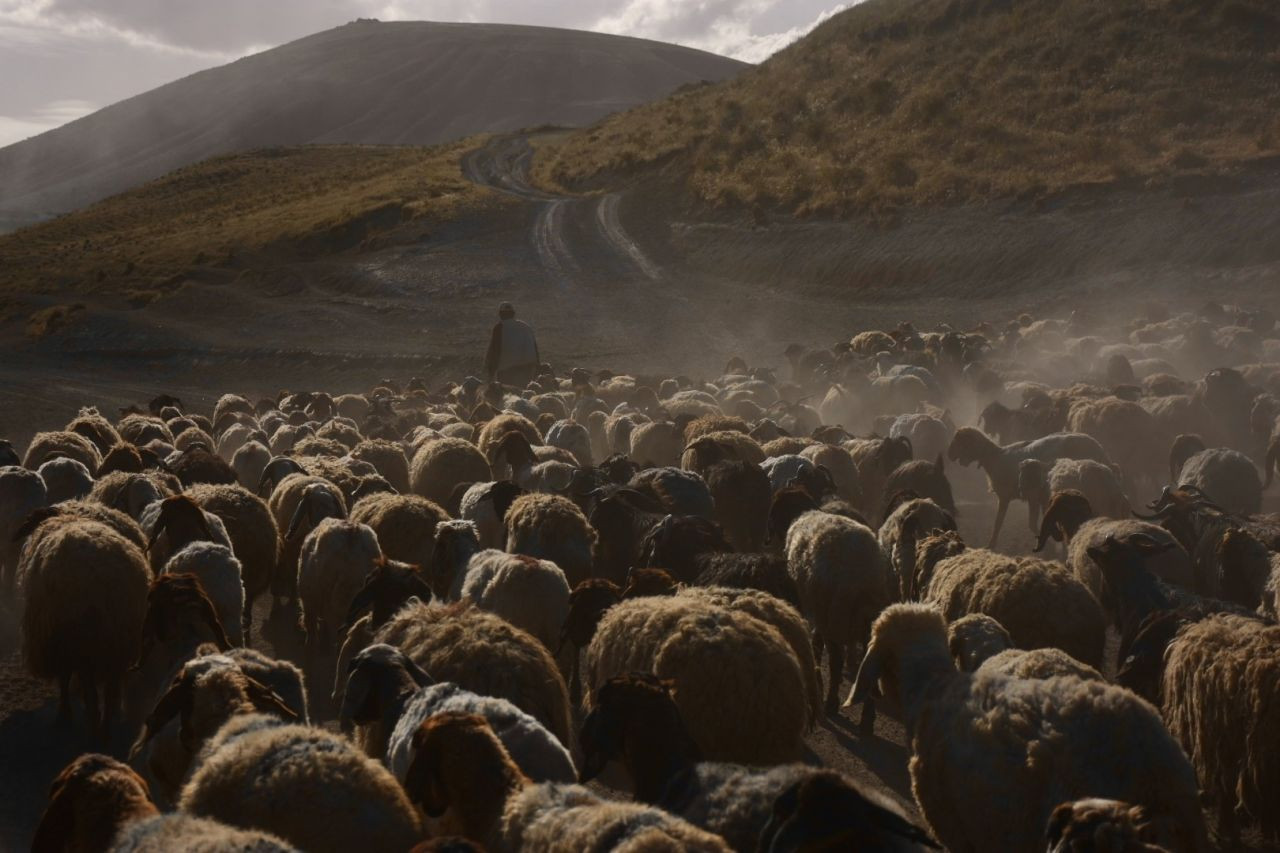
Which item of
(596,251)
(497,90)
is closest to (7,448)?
(596,251)

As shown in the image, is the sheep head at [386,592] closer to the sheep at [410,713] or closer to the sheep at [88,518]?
the sheep at [410,713]

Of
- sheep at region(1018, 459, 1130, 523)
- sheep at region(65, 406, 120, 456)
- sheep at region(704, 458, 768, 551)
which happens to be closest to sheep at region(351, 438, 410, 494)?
sheep at region(65, 406, 120, 456)

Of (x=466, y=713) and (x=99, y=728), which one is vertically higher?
(x=466, y=713)

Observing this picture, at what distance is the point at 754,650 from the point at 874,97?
4861 cm

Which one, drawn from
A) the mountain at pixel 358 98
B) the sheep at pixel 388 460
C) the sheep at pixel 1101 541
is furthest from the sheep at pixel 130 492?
the mountain at pixel 358 98

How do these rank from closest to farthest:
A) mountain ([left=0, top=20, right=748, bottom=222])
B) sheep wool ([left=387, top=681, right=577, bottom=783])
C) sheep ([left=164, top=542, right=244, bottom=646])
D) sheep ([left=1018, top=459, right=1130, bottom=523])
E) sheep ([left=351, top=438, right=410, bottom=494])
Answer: sheep wool ([left=387, top=681, right=577, bottom=783]), sheep ([left=164, top=542, right=244, bottom=646]), sheep ([left=1018, top=459, right=1130, bottom=523]), sheep ([left=351, top=438, right=410, bottom=494]), mountain ([left=0, top=20, right=748, bottom=222])

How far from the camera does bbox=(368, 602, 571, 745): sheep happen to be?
6.76 meters

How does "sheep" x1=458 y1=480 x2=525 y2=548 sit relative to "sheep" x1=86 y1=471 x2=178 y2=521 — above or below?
below

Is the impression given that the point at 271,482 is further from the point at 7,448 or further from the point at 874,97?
the point at 874,97

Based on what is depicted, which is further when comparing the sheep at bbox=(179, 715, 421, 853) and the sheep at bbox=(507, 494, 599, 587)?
the sheep at bbox=(507, 494, 599, 587)

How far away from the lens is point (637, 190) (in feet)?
181

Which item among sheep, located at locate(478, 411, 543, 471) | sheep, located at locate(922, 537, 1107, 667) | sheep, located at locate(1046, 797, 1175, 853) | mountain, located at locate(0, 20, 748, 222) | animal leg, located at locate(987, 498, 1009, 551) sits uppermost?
mountain, located at locate(0, 20, 748, 222)

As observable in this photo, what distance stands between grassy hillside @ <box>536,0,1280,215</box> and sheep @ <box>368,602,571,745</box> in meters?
33.6

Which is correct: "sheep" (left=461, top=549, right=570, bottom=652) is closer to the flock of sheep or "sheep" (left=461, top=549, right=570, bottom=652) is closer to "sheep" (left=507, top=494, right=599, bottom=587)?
the flock of sheep
